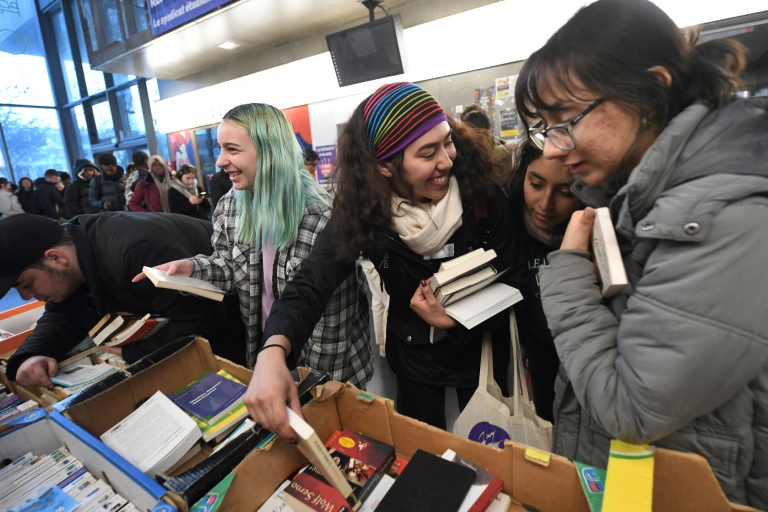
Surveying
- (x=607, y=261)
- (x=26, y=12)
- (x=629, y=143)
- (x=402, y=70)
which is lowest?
(x=607, y=261)

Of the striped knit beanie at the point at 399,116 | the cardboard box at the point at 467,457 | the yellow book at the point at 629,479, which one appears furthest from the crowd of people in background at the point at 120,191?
the yellow book at the point at 629,479

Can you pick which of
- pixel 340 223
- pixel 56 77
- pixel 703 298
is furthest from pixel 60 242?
pixel 56 77

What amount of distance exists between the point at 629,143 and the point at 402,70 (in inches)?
161

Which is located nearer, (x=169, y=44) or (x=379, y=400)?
(x=379, y=400)

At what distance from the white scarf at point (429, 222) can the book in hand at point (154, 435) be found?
0.86 metres

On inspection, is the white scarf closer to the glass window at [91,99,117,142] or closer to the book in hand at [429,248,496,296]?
the book in hand at [429,248,496,296]

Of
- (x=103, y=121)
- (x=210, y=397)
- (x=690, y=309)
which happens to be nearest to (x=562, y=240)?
(x=690, y=309)

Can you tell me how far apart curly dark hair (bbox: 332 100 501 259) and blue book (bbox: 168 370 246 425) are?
1.85ft

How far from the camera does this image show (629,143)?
76cm

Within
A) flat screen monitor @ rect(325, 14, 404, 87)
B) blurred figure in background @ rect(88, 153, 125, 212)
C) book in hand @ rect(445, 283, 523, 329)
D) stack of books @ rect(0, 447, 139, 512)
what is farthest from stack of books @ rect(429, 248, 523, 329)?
blurred figure in background @ rect(88, 153, 125, 212)

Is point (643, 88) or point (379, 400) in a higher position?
point (643, 88)

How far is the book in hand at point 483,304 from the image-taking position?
1.18m

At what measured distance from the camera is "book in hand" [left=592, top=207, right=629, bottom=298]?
67 cm

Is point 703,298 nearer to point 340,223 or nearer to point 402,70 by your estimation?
point 340,223
